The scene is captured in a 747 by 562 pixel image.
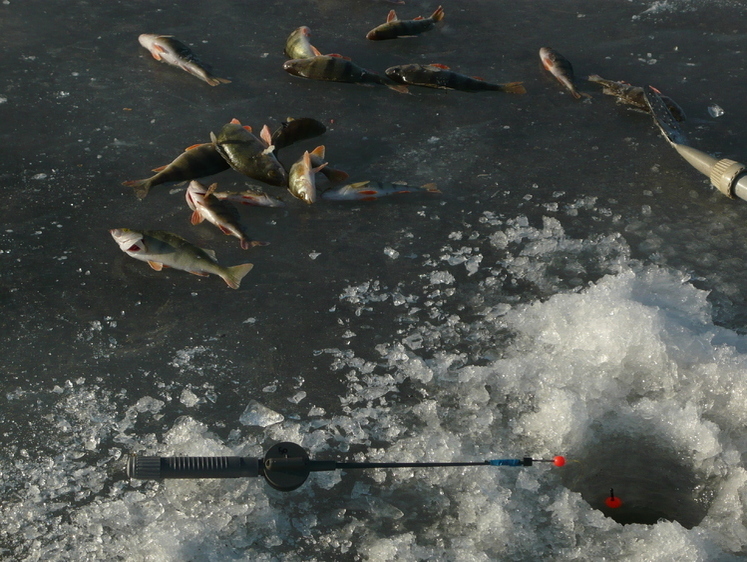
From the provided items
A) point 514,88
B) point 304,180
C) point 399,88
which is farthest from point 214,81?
point 514,88

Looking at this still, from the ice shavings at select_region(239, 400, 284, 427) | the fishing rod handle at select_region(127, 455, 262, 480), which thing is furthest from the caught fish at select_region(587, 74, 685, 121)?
the fishing rod handle at select_region(127, 455, 262, 480)

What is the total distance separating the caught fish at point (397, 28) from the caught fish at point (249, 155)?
6.43ft

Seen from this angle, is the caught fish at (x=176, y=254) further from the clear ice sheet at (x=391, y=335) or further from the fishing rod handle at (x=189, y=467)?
the fishing rod handle at (x=189, y=467)

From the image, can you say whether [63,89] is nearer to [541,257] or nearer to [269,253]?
[269,253]

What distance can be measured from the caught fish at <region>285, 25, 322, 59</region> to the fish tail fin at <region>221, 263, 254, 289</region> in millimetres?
2343

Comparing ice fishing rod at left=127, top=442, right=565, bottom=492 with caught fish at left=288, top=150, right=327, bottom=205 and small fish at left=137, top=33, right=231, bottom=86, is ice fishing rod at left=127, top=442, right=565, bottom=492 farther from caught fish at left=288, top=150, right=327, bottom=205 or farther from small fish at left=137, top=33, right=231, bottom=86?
small fish at left=137, top=33, right=231, bottom=86

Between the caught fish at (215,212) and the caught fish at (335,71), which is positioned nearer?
the caught fish at (215,212)

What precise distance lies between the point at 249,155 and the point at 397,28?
87.6 inches

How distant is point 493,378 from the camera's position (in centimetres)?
346

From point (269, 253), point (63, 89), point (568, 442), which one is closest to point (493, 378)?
point (568, 442)

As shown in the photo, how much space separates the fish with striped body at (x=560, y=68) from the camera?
557 cm

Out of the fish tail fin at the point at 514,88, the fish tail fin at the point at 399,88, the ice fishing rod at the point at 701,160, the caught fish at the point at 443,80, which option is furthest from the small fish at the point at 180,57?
the ice fishing rod at the point at 701,160

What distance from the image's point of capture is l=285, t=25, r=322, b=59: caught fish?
579cm

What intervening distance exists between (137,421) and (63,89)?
3190mm
